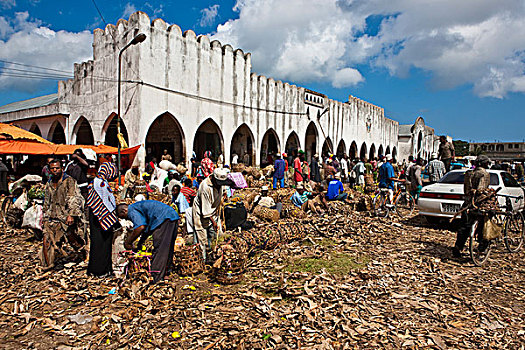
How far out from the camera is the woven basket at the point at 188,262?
533 centimetres

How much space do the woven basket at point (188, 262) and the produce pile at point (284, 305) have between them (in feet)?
0.42

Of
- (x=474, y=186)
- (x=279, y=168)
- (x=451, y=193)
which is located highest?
(x=279, y=168)

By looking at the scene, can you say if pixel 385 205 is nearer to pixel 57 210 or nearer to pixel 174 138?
pixel 57 210

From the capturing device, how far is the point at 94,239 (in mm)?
5234

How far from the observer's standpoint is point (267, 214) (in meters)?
8.96

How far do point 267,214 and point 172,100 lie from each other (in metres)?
10.0

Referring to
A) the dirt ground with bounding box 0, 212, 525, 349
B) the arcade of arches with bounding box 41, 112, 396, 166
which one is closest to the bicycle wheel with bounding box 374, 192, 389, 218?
the dirt ground with bounding box 0, 212, 525, 349

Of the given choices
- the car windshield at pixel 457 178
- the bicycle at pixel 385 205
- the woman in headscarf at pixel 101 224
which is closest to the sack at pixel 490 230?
the car windshield at pixel 457 178

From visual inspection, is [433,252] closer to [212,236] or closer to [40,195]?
[212,236]

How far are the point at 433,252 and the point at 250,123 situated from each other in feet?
52.3

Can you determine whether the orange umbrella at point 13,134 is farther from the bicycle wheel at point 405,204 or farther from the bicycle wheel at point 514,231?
the bicycle wheel at point 514,231

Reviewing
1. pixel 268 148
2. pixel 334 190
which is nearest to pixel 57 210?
pixel 334 190

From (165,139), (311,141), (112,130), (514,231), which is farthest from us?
(311,141)

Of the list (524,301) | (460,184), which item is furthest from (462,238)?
(460,184)
